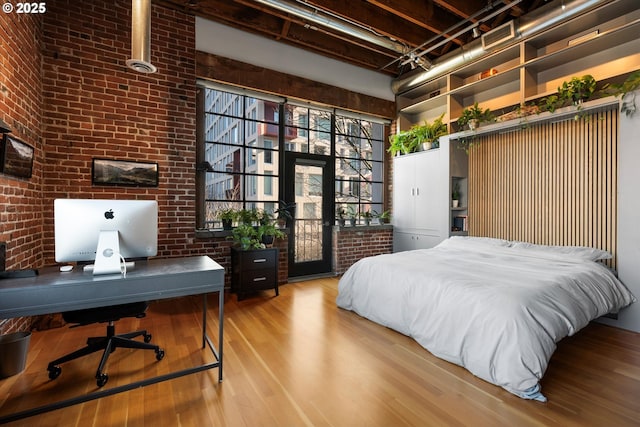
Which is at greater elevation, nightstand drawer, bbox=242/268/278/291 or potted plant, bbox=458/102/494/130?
potted plant, bbox=458/102/494/130

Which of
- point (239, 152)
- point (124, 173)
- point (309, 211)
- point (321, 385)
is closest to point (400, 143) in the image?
point (309, 211)

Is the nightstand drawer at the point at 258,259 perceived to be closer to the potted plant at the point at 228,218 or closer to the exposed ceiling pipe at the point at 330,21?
the potted plant at the point at 228,218

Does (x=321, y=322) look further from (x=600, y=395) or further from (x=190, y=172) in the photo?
(x=190, y=172)

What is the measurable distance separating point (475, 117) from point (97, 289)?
4.67m

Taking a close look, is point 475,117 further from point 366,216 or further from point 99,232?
point 99,232

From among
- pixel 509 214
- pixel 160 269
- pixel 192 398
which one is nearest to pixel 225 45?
pixel 160 269

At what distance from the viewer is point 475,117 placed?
432 centimetres

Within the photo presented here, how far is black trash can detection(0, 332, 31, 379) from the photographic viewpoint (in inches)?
81.3

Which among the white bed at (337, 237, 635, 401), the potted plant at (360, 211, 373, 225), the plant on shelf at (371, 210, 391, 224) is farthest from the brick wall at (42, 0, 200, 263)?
the plant on shelf at (371, 210, 391, 224)

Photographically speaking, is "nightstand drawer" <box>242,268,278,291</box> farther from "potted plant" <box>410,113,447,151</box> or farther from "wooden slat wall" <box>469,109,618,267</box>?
"potted plant" <box>410,113,447,151</box>

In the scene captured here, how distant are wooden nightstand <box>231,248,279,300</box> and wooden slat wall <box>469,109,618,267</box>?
3056 millimetres

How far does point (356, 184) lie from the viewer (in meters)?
5.67

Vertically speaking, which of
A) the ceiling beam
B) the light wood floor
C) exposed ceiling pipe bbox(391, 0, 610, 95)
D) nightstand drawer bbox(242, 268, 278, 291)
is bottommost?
the light wood floor

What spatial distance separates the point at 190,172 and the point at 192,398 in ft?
9.06
